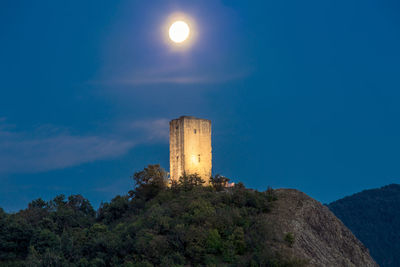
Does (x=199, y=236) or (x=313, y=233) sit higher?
(x=313, y=233)

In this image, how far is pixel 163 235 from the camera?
24.9 m

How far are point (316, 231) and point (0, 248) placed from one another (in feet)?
74.4

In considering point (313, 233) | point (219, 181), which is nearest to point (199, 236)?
point (313, 233)

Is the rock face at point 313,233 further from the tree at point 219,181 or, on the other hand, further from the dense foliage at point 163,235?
the tree at point 219,181

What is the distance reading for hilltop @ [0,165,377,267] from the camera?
22.6m

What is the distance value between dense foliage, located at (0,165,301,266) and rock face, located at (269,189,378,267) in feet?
2.94

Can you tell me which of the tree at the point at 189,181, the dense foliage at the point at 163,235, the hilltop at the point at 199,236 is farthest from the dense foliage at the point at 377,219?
the hilltop at the point at 199,236

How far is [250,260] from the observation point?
21422mm

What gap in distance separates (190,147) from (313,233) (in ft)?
55.3

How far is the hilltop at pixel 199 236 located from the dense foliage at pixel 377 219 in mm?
56231

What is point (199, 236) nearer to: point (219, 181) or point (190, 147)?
point (219, 181)

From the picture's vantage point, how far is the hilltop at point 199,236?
22562mm

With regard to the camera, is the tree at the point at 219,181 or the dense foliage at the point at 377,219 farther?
the dense foliage at the point at 377,219

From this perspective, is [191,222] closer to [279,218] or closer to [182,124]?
[279,218]
